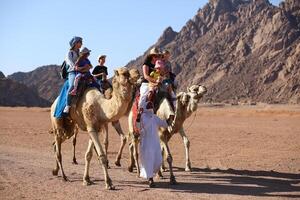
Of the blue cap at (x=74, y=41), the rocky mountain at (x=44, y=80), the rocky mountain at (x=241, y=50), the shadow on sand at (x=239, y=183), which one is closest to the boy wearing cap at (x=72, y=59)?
the blue cap at (x=74, y=41)

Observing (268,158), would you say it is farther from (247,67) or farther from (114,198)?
(247,67)

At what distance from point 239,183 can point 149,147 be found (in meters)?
2.47

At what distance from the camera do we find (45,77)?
164m

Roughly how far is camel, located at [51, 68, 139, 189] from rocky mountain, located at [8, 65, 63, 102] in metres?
126

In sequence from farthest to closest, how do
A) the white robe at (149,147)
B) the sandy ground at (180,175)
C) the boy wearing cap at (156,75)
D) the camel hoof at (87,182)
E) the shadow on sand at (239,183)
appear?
the boy wearing cap at (156,75) → the camel hoof at (87,182) → the white robe at (149,147) → the shadow on sand at (239,183) → the sandy ground at (180,175)

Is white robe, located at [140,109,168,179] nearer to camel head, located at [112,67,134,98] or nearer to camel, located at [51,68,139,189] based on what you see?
camel, located at [51,68,139,189]

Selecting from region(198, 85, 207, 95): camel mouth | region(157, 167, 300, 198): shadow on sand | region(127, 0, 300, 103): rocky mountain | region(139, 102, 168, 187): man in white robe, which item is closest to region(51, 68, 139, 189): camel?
region(139, 102, 168, 187): man in white robe

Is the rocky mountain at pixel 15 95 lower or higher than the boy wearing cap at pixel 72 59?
lower

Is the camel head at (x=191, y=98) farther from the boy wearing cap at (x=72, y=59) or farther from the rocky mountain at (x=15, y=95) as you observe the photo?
the rocky mountain at (x=15, y=95)

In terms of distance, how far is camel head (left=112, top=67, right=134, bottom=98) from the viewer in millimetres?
9547

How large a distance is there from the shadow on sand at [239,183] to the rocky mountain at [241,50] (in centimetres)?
9016

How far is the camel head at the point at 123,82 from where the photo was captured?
955 cm

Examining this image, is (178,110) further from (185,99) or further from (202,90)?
(202,90)

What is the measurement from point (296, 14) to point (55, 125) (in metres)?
138
